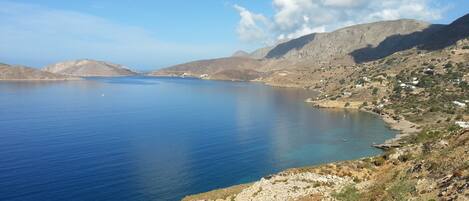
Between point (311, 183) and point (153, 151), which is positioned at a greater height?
point (311, 183)

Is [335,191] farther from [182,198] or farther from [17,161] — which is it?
[17,161]

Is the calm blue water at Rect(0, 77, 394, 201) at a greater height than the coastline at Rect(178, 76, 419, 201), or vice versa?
the coastline at Rect(178, 76, 419, 201)

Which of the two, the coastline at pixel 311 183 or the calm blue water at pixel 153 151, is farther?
the calm blue water at pixel 153 151

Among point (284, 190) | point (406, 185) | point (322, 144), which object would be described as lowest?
point (322, 144)

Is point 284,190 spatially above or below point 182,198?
above

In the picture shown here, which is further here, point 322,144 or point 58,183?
point 322,144

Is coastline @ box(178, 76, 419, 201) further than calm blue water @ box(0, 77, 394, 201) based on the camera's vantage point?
No

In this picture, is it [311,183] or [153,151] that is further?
[153,151]

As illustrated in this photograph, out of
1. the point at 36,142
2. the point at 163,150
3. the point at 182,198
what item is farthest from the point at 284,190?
the point at 36,142

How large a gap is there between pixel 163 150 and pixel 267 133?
1825 inches

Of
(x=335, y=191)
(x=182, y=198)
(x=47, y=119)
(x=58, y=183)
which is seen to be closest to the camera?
(x=335, y=191)

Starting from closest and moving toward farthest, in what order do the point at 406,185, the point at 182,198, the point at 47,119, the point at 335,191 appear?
the point at 406,185
the point at 335,191
the point at 182,198
the point at 47,119

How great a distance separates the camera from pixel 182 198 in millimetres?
85500

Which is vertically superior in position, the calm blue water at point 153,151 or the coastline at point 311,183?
the coastline at point 311,183
